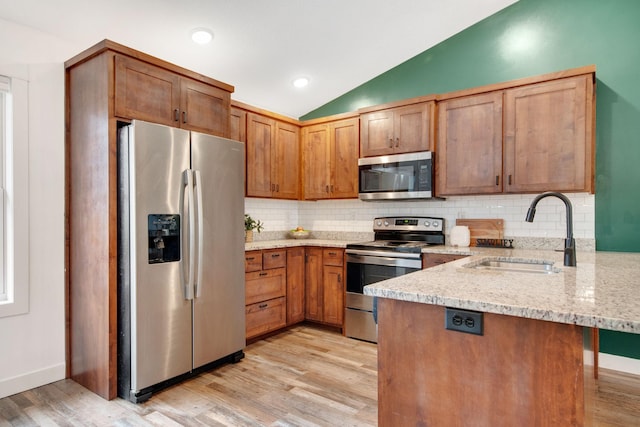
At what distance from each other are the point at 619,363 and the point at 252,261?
310 cm

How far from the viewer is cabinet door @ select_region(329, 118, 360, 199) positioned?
402cm

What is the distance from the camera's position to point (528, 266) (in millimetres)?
2270

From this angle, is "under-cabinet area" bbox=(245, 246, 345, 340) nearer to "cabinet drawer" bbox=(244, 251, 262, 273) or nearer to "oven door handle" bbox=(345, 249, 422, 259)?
"cabinet drawer" bbox=(244, 251, 262, 273)

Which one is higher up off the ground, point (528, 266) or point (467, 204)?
point (467, 204)

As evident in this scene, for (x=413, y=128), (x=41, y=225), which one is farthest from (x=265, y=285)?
(x=413, y=128)

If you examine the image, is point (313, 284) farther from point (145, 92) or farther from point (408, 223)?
point (145, 92)

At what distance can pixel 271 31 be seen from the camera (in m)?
3.05

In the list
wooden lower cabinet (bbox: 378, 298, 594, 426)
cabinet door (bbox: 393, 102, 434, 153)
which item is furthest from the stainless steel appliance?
wooden lower cabinet (bbox: 378, 298, 594, 426)

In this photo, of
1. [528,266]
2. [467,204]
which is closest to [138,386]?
[528,266]

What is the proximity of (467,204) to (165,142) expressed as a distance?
9.08 ft

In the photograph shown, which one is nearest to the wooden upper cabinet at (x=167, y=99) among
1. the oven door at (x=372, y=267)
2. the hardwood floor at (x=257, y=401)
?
the oven door at (x=372, y=267)

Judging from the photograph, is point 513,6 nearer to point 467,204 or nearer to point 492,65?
point 492,65

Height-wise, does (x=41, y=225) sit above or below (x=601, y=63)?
below

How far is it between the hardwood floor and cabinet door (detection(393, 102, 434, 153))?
1.98 metres
